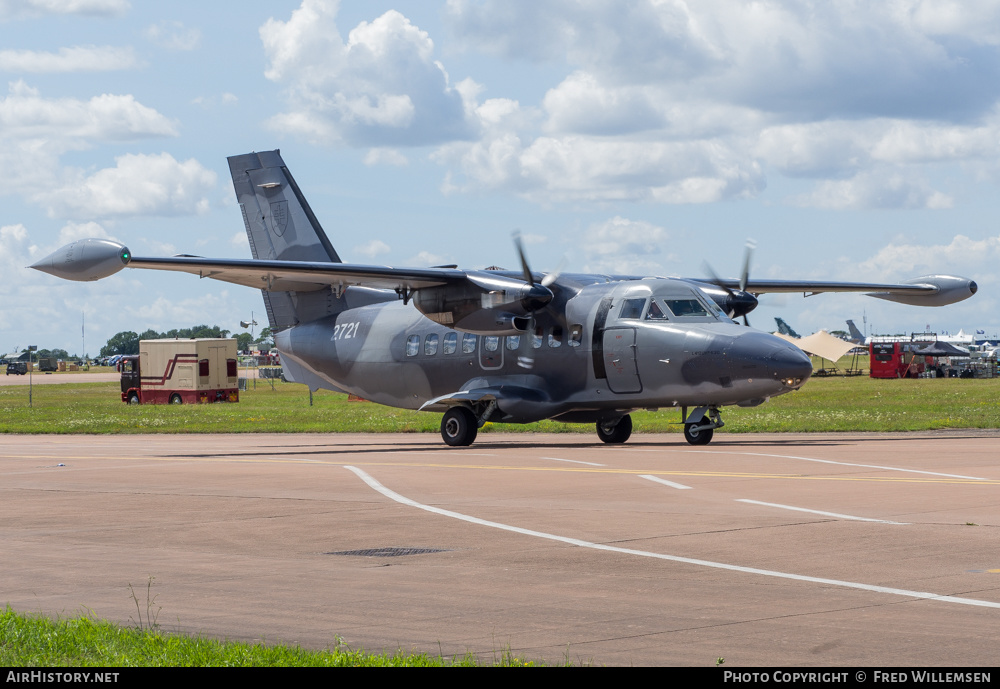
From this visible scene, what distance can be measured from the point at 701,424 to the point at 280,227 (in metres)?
13.6

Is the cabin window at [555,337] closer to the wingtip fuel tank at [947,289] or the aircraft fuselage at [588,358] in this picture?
the aircraft fuselage at [588,358]

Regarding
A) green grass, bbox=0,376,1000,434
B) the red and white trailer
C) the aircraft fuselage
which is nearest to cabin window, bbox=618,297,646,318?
the aircraft fuselage

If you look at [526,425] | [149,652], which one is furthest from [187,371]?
[149,652]

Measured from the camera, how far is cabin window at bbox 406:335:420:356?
97.2 feet

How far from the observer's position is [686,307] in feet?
82.4

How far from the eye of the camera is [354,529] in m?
12.7

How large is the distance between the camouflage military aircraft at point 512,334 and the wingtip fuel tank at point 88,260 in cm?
2

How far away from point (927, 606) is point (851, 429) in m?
23.7

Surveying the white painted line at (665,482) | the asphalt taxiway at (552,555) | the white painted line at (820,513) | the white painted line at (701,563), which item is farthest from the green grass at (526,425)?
the white painted line at (701,563)

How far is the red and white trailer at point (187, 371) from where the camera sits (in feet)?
208

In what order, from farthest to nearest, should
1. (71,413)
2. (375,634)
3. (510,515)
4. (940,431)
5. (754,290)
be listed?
(71,413)
(754,290)
(940,431)
(510,515)
(375,634)

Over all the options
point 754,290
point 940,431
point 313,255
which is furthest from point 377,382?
point 940,431

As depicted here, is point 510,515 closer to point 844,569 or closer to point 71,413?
point 844,569

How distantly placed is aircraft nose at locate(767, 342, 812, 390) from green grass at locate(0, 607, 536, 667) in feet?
56.5
